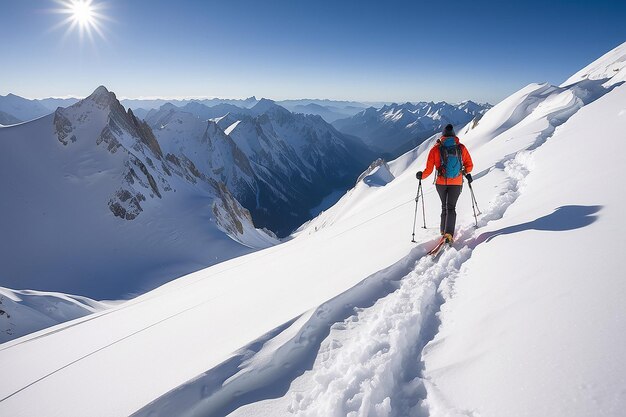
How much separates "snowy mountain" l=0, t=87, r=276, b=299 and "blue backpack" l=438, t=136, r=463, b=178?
40289 mm

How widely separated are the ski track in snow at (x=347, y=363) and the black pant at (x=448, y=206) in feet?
6.77

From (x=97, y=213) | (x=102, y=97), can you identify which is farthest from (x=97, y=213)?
(x=102, y=97)

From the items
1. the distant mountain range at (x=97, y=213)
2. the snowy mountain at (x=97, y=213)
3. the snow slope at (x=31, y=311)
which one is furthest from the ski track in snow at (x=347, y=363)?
the distant mountain range at (x=97, y=213)

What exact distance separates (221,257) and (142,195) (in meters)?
21.6

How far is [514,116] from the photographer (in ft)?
133

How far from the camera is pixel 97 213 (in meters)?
53.9

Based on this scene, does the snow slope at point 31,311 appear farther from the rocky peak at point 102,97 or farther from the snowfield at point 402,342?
the rocky peak at point 102,97

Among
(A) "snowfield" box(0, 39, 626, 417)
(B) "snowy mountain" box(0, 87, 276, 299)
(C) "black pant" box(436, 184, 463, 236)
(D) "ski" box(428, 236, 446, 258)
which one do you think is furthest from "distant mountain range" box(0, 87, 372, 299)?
(D) "ski" box(428, 236, 446, 258)

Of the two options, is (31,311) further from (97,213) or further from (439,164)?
(97,213)

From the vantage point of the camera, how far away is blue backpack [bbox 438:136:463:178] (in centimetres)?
804

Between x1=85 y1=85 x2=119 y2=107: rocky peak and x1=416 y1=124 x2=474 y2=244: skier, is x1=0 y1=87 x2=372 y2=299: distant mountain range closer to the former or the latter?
x1=85 y1=85 x2=119 y2=107: rocky peak

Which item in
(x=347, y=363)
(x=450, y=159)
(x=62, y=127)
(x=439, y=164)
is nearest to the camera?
(x=347, y=363)

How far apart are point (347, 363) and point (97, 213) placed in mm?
61839

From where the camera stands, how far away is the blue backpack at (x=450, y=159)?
8.04 meters
